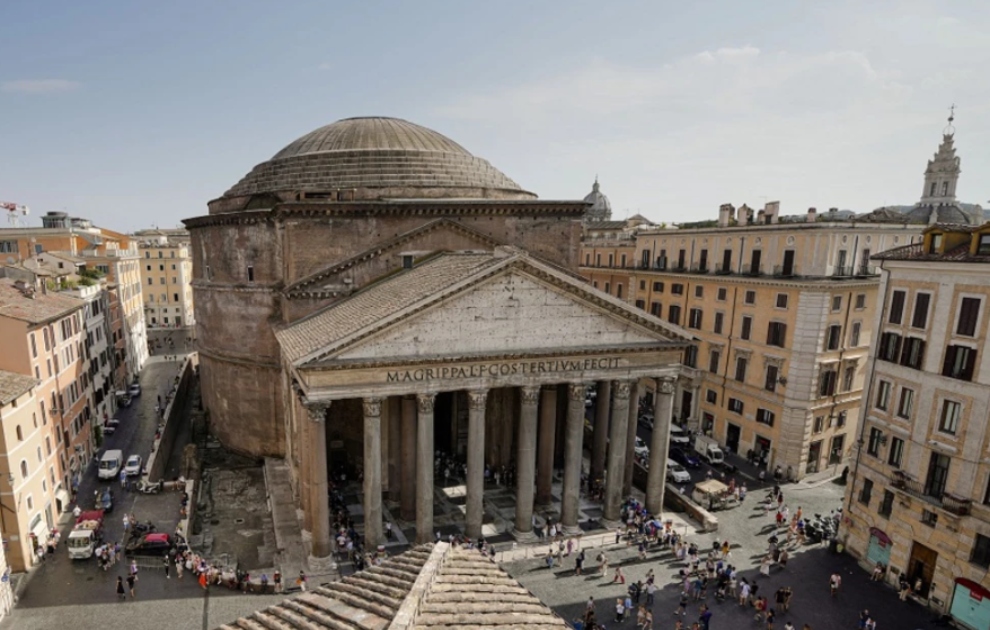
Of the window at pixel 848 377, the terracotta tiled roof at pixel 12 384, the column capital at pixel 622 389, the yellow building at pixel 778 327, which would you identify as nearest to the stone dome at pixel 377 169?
the yellow building at pixel 778 327

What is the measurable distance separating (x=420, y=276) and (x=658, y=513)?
14.8 metres

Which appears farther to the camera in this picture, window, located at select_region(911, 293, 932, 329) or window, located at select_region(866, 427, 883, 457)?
Answer: window, located at select_region(866, 427, 883, 457)

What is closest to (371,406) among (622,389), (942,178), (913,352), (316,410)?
(316,410)

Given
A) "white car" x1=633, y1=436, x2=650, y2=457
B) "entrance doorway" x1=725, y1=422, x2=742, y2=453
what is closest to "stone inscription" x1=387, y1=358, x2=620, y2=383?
"white car" x1=633, y1=436, x2=650, y2=457

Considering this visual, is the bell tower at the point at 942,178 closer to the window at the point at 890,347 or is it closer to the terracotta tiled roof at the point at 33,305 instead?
the window at the point at 890,347

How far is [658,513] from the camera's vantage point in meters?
26.6

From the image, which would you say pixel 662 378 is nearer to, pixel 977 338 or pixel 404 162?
pixel 977 338

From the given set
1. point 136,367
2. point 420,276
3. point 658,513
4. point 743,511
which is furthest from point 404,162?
point 136,367

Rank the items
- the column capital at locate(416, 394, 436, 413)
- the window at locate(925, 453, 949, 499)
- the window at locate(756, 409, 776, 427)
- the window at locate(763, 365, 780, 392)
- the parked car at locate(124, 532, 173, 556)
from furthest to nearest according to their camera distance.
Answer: the window at locate(756, 409, 776, 427), the window at locate(763, 365, 780, 392), the parked car at locate(124, 532, 173, 556), the column capital at locate(416, 394, 436, 413), the window at locate(925, 453, 949, 499)

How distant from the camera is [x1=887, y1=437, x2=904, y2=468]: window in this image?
2277cm

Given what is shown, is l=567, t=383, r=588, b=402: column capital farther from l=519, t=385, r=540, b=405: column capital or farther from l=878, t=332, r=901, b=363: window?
l=878, t=332, r=901, b=363: window

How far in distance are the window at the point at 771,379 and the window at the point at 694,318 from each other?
6168 millimetres

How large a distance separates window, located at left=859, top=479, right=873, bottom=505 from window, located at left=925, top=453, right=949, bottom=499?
273cm

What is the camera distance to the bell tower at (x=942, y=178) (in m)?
52.8
